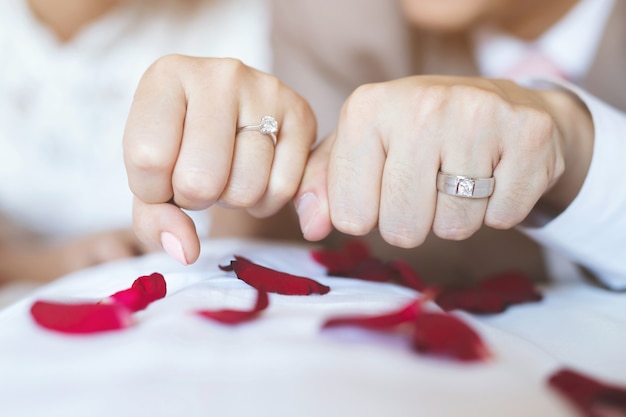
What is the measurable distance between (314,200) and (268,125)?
63 millimetres

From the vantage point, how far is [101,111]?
1021mm

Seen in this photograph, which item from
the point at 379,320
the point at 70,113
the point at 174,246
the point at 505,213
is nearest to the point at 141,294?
the point at 174,246

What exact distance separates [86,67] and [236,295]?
0.75m

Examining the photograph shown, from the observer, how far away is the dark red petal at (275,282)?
15.4 inches

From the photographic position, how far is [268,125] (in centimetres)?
43

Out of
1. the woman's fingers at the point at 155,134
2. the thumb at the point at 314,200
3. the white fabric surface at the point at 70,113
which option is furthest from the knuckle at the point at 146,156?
the white fabric surface at the point at 70,113

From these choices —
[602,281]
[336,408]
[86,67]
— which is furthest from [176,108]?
[86,67]

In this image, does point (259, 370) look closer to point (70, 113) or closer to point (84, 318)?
point (84, 318)

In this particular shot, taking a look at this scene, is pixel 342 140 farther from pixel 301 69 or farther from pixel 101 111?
pixel 101 111

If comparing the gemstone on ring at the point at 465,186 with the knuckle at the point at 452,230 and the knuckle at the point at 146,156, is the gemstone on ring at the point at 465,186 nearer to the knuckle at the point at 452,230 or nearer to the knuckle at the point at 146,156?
the knuckle at the point at 452,230

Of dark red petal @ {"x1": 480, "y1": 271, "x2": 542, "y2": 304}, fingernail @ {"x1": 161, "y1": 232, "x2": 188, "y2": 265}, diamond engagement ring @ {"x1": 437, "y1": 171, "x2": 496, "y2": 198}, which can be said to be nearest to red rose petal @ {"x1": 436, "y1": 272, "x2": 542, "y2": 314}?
dark red petal @ {"x1": 480, "y1": 271, "x2": 542, "y2": 304}

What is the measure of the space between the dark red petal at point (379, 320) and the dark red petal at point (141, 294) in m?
0.12

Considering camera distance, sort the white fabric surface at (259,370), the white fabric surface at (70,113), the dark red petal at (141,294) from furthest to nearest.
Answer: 1. the white fabric surface at (70,113)
2. the dark red petal at (141,294)
3. the white fabric surface at (259,370)

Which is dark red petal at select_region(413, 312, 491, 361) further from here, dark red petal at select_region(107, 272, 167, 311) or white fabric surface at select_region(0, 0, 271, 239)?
white fabric surface at select_region(0, 0, 271, 239)
